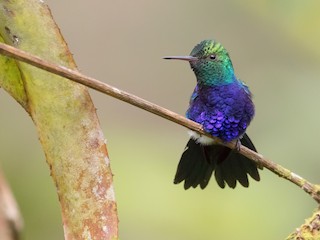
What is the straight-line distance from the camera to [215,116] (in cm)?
263

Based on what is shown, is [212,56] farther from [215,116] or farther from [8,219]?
[8,219]

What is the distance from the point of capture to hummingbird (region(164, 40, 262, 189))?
2675 mm

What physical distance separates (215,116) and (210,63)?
241 millimetres

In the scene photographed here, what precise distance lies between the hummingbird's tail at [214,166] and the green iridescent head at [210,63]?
0.25 metres

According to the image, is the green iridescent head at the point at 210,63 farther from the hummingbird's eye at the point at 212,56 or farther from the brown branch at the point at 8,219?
the brown branch at the point at 8,219

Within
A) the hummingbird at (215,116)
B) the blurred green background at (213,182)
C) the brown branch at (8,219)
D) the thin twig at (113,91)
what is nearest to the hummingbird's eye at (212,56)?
the hummingbird at (215,116)

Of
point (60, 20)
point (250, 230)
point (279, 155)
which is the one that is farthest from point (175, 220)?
point (60, 20)

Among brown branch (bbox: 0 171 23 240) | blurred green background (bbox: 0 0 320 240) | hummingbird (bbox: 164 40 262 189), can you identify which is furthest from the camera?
blurred green background (bbox: 0 0 320 240)

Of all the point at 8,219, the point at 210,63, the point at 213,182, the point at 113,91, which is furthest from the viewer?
the point at 213,182

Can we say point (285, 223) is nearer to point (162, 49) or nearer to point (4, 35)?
point (4, 35)

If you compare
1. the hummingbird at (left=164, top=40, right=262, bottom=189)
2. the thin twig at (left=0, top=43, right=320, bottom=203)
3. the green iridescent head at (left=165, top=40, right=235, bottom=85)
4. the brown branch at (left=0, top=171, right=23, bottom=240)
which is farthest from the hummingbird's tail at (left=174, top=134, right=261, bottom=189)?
the brown branch at (left=0, top=171, right=23, bottom=240)

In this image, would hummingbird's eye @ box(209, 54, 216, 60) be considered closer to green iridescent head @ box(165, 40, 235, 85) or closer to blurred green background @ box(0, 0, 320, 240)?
green iridescent head @ box(165, 40, 235, 85)

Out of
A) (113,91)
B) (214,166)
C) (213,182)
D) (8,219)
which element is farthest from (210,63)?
(8,219)

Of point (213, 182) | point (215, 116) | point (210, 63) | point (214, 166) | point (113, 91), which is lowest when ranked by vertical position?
point (213, 182)
